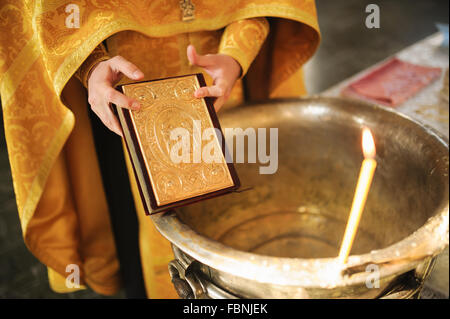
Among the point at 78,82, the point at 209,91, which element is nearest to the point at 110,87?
the point at 209,91

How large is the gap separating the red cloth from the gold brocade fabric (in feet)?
0.87

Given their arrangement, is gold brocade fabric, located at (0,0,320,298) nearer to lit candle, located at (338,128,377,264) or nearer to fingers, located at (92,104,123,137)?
fingers, located at (92,104,123,137)

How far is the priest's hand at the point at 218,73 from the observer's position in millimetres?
542

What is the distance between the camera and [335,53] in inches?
106

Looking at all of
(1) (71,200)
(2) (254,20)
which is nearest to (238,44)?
(2) (254,20)

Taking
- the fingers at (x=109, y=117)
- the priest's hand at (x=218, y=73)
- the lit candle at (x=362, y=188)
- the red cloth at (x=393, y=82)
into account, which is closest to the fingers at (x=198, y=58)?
the priest's hand at (x=218, y=73)

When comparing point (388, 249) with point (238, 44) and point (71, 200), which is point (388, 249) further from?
point (71, 200)

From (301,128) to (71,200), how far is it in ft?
1.79

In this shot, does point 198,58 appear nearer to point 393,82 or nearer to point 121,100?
point 121,100

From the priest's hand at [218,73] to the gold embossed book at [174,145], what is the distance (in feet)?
0.05

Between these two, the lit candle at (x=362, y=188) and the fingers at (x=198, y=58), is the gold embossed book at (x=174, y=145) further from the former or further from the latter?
the lit candle at (x=362, y=188)

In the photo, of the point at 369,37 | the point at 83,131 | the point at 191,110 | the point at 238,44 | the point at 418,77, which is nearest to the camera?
the point at 191,110
